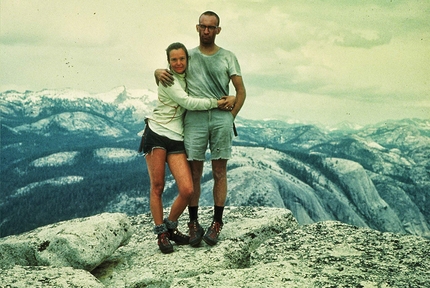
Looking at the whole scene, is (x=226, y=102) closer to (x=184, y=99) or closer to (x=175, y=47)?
(x=184, y=99)

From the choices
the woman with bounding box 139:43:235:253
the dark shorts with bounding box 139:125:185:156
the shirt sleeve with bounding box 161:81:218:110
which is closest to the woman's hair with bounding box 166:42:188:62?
the woman with bounding box 139:43:235:253

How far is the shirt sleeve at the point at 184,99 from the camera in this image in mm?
7570

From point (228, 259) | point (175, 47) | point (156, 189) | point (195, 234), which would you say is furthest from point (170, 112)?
point (228, 259)

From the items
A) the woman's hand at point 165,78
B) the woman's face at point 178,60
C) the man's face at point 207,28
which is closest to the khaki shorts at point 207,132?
the woman's hand at point 165,78

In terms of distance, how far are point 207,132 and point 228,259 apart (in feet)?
7.80

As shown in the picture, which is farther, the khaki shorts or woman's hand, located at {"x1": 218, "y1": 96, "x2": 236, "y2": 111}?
the khaki shorts

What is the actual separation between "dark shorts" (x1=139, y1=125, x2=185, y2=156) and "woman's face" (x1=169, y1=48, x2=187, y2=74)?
4.11ft

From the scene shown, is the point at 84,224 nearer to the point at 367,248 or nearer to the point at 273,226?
the point at 273,226

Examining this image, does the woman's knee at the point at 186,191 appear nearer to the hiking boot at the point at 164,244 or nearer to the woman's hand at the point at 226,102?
the hiking boot at the point at 164,244

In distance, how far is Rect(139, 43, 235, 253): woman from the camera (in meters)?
7.67

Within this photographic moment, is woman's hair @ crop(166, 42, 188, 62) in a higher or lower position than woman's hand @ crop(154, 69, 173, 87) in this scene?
higher

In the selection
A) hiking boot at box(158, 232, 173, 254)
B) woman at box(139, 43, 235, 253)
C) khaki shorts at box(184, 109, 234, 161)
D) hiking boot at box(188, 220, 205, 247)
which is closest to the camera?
woman at box(139, 43, 235, 253)

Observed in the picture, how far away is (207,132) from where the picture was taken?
803 centimetres

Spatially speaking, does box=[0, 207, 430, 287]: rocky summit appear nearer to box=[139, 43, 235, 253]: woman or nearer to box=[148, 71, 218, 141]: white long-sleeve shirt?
box=[139, 43, 235, 253]: woman
